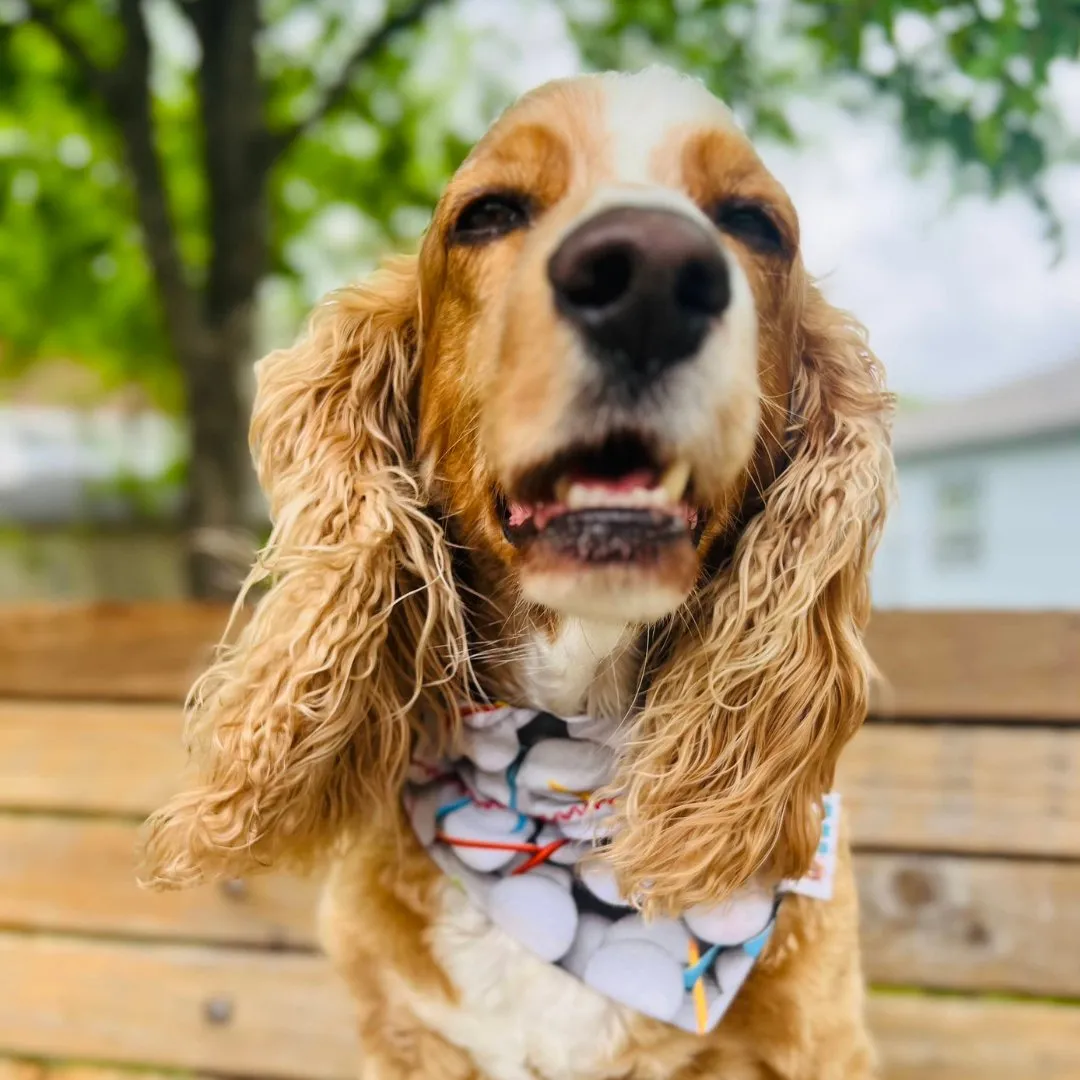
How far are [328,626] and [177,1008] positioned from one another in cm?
105

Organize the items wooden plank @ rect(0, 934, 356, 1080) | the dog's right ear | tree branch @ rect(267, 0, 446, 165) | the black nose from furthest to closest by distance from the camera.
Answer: tree branch @ rect(267, 0, 446, 165)
wooden plank @ rect(0, 934, 356, 1080)
the dog's right ear
the black nose

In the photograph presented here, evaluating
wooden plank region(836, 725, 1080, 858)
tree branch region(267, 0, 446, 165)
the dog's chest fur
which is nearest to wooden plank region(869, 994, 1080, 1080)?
wooden plank region(836, 725, 1080, 858)

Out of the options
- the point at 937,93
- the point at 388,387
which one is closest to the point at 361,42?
the point at 937,93

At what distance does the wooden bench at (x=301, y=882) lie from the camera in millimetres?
1353

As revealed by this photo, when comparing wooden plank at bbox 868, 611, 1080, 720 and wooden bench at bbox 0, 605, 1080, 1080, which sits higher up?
wooden plank at bbox 868, 611, 1080, 720

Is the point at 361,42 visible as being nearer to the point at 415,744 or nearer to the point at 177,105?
the point at 177,105

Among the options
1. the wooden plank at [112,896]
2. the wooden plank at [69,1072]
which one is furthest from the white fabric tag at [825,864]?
the wooden plank at [69,1072]

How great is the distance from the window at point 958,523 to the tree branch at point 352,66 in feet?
7.67

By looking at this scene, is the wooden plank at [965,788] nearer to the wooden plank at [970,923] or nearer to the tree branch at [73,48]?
the wooden plank at [970,923]

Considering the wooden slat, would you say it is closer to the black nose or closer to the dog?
the dog

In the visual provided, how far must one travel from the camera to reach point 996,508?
12.7 ft

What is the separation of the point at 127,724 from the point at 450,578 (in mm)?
978

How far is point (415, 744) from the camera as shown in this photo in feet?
3.38

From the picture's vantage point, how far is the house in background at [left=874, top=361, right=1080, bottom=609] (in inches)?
81.7
